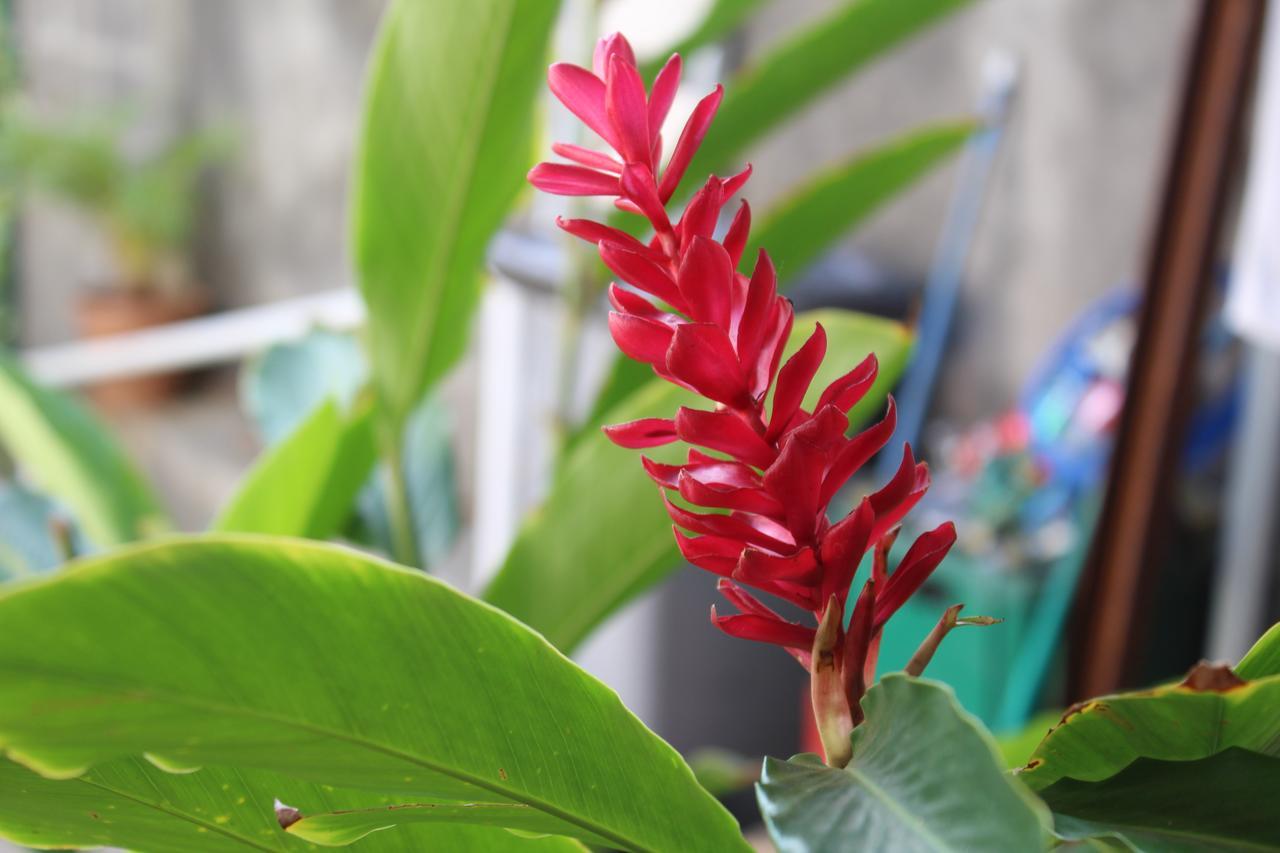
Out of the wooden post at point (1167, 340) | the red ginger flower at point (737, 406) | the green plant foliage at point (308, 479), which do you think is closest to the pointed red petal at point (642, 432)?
the red ginger flower at point (737, 406)

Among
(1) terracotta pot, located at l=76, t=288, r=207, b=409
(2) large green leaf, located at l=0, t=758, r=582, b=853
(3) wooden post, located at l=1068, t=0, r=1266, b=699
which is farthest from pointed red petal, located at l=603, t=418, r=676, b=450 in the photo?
(1) terracotta pot, located at l=76, t=288, r=207, b=409

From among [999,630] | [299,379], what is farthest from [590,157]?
[999,630]

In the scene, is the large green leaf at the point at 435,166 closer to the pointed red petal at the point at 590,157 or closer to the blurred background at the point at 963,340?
the blurred background at the point at 963,340

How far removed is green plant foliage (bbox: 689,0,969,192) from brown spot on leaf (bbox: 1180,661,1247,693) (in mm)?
445

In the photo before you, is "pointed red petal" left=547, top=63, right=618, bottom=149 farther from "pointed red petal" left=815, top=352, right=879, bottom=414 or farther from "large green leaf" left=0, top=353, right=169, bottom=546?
"large green leaf" left=0, top=353, right=169, bottom=546

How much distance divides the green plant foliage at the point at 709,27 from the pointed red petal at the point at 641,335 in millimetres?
430

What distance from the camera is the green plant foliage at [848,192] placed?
0.60 metres

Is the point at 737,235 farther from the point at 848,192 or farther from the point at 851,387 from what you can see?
the point at 848,192

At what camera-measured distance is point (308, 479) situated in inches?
21.7

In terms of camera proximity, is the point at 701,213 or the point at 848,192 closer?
the point at 701,213

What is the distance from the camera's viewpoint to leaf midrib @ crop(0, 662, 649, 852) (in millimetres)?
183

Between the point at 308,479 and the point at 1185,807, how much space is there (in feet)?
1.43

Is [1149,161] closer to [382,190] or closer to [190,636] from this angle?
[382,190]

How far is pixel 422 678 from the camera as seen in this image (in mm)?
215
